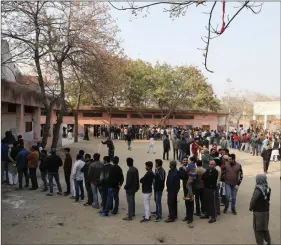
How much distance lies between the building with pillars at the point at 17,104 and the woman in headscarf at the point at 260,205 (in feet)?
22.9

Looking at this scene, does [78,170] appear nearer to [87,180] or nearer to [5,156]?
[87,180]

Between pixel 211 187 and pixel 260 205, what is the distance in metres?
1.50

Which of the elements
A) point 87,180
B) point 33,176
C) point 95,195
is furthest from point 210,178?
point 33,176

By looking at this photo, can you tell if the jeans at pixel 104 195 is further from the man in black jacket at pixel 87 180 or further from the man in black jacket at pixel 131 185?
the man in black jacket at pixel 131 185

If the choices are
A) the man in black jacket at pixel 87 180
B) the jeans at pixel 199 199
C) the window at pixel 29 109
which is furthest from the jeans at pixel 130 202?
the window at pixel 29 109

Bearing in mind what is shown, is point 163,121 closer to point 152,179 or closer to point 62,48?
point 62,48

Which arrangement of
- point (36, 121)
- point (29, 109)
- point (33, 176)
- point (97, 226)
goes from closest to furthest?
1. point (97, 226)
2. point (33, 176)
3. point (29, 109)
4. point (36, 121)

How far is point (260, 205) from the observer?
5398 millimetres

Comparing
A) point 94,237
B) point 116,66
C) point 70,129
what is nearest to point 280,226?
point 94,237

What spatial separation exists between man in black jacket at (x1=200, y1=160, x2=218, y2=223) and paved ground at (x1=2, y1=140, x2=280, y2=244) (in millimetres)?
261

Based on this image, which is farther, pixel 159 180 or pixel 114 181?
pixel 114 181

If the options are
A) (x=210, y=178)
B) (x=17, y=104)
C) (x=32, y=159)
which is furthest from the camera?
(x=17, y=104)

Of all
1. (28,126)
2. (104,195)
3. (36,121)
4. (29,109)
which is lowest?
(104,195)

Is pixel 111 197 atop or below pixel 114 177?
below
